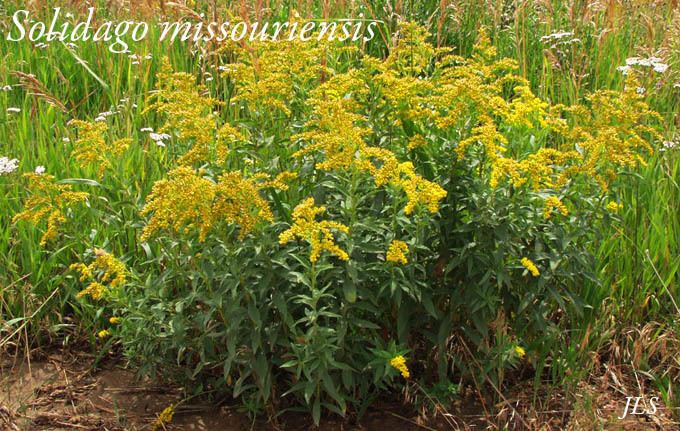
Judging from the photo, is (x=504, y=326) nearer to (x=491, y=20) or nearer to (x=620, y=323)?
(x=620, y=323)

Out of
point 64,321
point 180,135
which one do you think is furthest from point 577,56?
point 64,321

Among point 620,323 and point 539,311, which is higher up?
point 539,311

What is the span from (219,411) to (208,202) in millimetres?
936

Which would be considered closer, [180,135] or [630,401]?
[180,135]

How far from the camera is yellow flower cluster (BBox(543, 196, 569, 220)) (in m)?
2.63

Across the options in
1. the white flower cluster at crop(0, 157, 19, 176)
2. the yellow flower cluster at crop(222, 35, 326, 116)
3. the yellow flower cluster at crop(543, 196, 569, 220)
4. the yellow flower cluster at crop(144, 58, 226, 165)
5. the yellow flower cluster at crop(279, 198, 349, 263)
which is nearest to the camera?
the yellow flower cluster at crop(279, 198, 349, 263)

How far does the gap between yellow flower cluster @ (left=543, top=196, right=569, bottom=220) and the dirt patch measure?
2.18 feet

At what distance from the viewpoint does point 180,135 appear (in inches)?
113

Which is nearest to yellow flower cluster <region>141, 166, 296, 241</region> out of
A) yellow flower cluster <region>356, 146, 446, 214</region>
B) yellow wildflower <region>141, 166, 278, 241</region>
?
yellow wildflower <region>141, 166, 278, 241</region>

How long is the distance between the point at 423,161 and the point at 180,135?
842mm

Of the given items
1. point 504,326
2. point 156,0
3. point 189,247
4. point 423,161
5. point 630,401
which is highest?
point 156,0

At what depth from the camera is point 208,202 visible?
2.58 m

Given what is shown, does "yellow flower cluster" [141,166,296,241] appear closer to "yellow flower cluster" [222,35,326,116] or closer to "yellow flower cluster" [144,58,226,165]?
"yellow flower cluster" [144,58,226,165]

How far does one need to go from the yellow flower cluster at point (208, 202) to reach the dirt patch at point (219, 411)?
2.78ft
